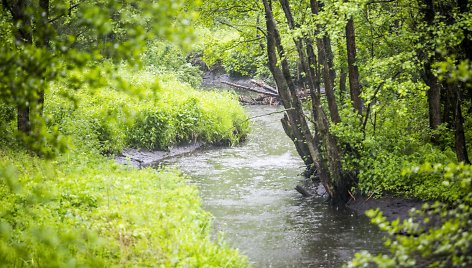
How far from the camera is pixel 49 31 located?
542 centimetres

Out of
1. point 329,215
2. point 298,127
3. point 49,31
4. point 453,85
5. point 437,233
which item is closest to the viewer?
point 437,233

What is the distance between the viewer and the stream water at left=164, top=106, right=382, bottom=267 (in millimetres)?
12633

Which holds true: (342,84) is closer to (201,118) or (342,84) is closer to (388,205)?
(388,205)

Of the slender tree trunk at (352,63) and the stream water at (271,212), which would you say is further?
the slender tree trunk at (352,63)

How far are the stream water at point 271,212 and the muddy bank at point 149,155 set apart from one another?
47 centimetres

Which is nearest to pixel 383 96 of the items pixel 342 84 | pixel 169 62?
pixel 342 84

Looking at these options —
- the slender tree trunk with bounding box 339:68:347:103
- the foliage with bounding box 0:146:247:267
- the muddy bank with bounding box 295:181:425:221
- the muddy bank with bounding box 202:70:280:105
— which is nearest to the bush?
the slender tree trunk with bounding box 339:68:347:103

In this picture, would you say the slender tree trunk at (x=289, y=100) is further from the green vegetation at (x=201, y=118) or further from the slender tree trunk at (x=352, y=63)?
the slender tree trunk at (x=352, y=63)

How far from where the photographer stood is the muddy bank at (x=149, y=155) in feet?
69.5

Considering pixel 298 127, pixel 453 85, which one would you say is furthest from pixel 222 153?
pixel 453 85

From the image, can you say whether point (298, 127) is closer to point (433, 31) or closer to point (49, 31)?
point (433, 31)

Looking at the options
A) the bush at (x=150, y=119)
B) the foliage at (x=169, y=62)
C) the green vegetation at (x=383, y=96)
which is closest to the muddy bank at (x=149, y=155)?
the bush at (x=150, y=119)

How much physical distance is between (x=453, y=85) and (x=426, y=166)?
9794 millimetres

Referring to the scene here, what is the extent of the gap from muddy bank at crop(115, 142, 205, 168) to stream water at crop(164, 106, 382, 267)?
0.47 m
